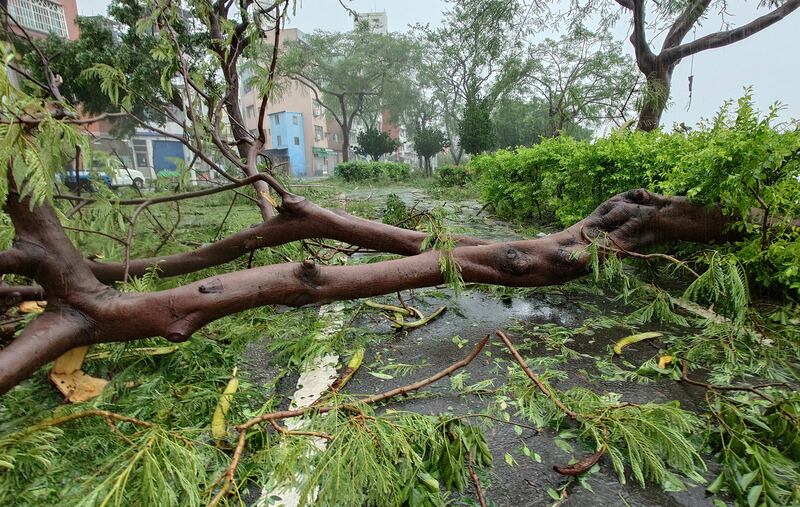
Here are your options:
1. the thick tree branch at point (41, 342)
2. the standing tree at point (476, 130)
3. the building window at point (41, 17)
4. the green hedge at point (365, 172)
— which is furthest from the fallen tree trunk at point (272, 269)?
the standing tree at point (476, 130)

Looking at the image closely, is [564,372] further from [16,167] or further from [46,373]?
Answer: [46,373]

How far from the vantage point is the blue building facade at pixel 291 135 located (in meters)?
50.0

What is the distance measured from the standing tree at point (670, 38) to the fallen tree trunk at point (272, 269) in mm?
7740

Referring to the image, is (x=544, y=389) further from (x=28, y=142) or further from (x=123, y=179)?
(x=123, y=179)

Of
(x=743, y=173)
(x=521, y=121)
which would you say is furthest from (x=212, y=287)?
(x=521, y=121)

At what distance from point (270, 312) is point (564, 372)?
1.89 meters

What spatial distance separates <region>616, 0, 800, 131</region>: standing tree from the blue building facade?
43161 millimetres

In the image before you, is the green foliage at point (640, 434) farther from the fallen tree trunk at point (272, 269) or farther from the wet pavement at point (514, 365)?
the fallen tree trunk at point (272, 269)

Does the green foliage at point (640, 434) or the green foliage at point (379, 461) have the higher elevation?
the green foliage at point (379, 461)

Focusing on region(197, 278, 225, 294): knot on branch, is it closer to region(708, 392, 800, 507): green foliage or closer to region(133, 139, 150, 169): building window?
region(708, 392, 800, 507): green foliage

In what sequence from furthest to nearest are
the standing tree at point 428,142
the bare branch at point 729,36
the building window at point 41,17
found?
the standing tree at point 428,142
the building window at point 41,17
the bare branch at point 729,36

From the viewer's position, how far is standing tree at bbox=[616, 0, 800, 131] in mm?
8934

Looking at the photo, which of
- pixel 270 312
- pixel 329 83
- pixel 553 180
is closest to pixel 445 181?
pixel 553 180

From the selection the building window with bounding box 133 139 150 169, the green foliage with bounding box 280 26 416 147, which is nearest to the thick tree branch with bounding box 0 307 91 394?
the green foliage with bounding box 280 26 416 147
